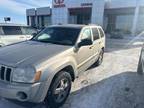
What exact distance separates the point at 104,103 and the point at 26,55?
7.22ft

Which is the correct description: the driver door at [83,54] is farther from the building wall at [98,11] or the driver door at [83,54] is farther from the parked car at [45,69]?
the building wall at [98,11]

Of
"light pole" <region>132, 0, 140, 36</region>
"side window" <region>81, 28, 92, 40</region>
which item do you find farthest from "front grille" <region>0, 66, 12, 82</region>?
"light pole" <region>132, 0, 140, 36</region>

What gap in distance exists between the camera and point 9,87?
109 inches

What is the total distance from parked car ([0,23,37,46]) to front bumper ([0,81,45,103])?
15.4 ft

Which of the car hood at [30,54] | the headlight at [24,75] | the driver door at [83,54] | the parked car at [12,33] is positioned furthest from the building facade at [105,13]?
the headlight at [24,75]

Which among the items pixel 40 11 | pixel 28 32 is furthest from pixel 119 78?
pixel 40 11

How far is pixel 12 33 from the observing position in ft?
24.0

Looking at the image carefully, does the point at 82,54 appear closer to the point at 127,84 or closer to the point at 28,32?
the point at 127,84

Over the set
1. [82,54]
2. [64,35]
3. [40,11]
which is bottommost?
[82,54]

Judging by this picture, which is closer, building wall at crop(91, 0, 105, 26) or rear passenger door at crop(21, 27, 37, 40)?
rear passenger door at crop(21, 27, 37, 40)

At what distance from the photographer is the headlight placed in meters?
2.78

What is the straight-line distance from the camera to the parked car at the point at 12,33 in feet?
22.9

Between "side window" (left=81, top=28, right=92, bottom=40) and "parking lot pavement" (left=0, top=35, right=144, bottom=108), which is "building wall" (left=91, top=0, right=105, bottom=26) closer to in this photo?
"parking lot pavement" (left=0, top=35, right=144, bottom=108)

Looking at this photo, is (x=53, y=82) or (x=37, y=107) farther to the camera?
(x=37, y=107)
